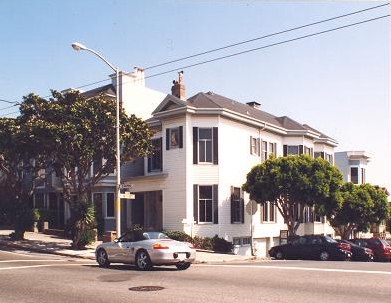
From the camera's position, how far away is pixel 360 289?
37.2 feet

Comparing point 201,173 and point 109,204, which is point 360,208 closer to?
point 201,173

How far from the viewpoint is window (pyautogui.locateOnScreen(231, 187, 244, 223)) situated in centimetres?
3219

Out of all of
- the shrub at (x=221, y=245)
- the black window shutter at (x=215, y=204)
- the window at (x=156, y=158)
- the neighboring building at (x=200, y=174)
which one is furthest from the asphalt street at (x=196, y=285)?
the window at (x=156, y=158)

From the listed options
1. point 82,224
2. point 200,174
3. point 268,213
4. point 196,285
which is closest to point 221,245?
point 200,174

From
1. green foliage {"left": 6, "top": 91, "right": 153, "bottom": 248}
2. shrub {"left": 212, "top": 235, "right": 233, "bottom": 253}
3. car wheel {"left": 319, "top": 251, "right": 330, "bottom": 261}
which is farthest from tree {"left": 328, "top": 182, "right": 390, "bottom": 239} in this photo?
green foliage {"left": 6, "top": 91, "right": 153, "bottom": 248}

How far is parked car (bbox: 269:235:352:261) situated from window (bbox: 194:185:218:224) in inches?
186

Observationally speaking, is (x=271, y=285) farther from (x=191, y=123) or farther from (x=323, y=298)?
(x=191, y=123)

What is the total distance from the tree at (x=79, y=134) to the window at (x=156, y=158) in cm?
511

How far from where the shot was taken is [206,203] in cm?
3111

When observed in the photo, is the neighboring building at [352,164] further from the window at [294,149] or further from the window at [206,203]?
the window at [206,203]

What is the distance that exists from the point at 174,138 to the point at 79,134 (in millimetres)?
7547

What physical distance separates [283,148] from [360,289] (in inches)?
1092

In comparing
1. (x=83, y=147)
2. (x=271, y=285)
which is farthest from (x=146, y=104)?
(x=271, y=285)

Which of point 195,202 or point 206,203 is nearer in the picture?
point 195,202
